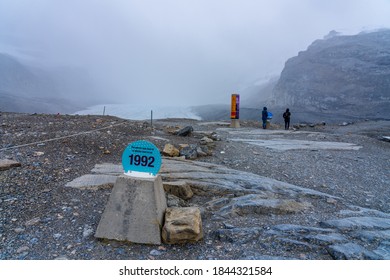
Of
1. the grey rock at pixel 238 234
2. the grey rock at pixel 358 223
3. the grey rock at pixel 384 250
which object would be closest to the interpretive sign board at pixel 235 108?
the grey rock at pixel 358 223

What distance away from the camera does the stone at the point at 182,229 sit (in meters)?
4.29

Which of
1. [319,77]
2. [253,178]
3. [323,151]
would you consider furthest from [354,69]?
[253,178]

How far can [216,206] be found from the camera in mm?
5938

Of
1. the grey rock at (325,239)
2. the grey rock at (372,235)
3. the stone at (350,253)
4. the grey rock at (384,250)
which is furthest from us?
the grey rock at (372,235)

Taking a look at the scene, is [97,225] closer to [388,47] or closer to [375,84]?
[375,84]

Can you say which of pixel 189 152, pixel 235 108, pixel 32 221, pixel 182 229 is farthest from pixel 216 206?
pixel 235 108

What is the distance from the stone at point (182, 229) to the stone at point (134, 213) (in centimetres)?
14

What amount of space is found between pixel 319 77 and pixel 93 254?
98.3 meters

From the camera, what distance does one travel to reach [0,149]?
8.34 m

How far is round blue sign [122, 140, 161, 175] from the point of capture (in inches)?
178

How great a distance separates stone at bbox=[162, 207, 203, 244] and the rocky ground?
0.12 meters

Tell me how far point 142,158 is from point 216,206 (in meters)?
2.16

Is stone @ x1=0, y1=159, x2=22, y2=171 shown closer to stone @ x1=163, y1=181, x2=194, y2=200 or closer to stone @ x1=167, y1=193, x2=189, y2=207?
stone @ x1=163, y1=181, x2=194, y2=200

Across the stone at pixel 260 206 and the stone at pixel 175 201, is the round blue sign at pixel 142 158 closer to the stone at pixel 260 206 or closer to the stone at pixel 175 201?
the stone at pixel 175 201
